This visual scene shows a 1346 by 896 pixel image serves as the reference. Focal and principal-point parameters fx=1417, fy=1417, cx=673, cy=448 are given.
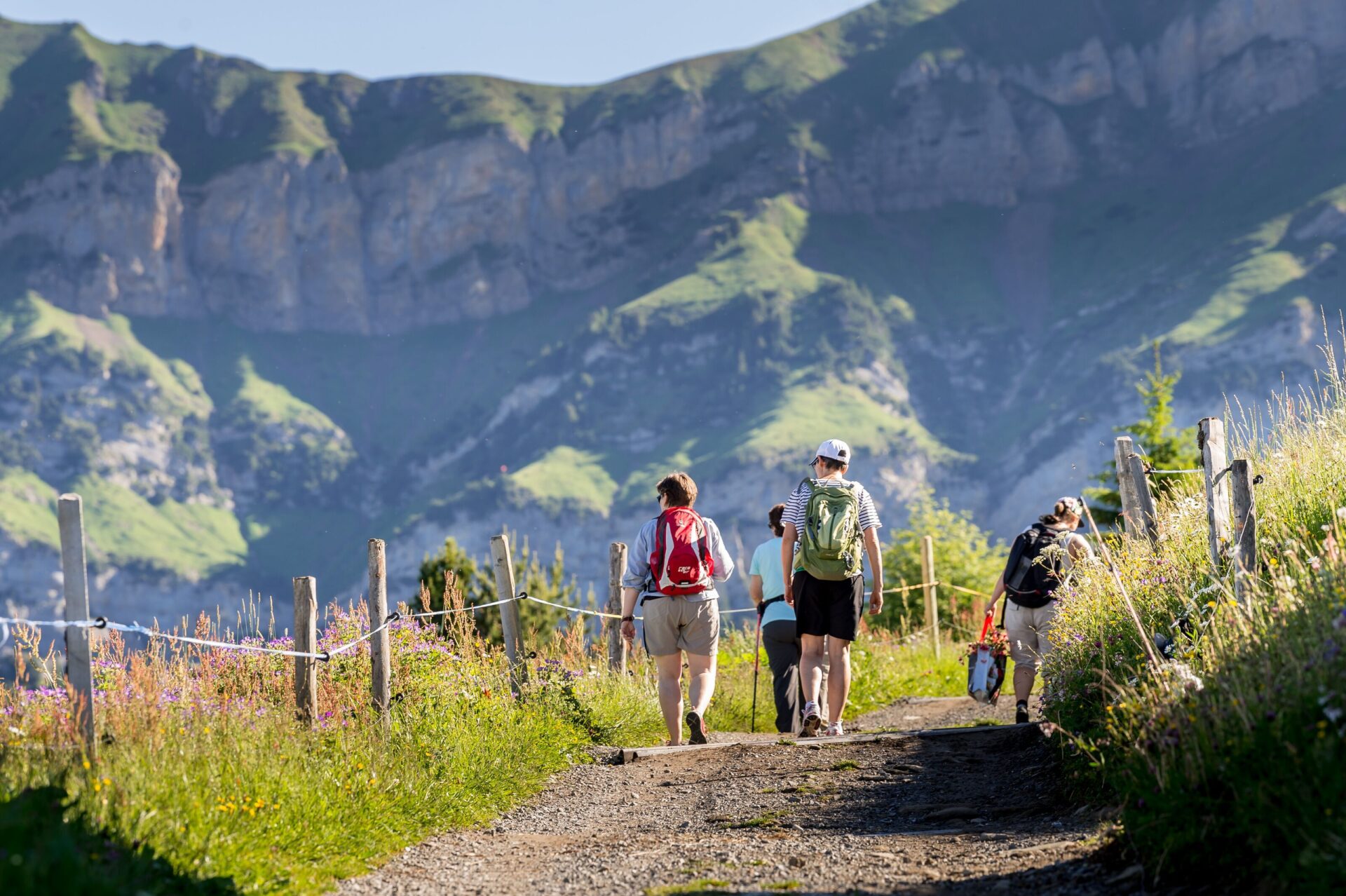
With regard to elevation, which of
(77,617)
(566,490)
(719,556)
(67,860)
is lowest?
(67,860)

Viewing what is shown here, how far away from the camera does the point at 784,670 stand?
10156mm

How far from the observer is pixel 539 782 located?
8.04 metres

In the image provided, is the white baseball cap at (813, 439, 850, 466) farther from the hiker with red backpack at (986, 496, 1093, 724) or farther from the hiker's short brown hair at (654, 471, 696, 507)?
the hiker with red backpack at (986, 496, 1093, 724)

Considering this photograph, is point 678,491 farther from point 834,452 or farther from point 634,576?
point 834,452

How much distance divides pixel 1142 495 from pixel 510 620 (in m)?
4.29

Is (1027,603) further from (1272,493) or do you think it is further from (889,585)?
(889,585)

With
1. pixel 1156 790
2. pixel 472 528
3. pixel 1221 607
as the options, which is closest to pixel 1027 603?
pixel 1221 607

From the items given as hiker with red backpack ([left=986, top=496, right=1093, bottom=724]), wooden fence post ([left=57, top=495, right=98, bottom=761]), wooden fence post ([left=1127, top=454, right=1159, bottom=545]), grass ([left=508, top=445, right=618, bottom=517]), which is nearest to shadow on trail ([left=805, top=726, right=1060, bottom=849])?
wooden fence post ([left=1127, top=454, right=1159, bottom=545])

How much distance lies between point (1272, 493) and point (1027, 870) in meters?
2.90

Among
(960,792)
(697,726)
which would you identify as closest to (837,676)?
(697,726)

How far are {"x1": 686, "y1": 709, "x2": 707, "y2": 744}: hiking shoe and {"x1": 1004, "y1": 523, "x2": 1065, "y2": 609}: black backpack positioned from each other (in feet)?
8.54

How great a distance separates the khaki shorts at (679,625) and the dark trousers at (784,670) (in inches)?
36.0

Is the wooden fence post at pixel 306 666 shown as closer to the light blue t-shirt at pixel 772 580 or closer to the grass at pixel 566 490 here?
the light blue t-shirt at pixel 772 580

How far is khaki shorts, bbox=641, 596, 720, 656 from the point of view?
9.07 metres
